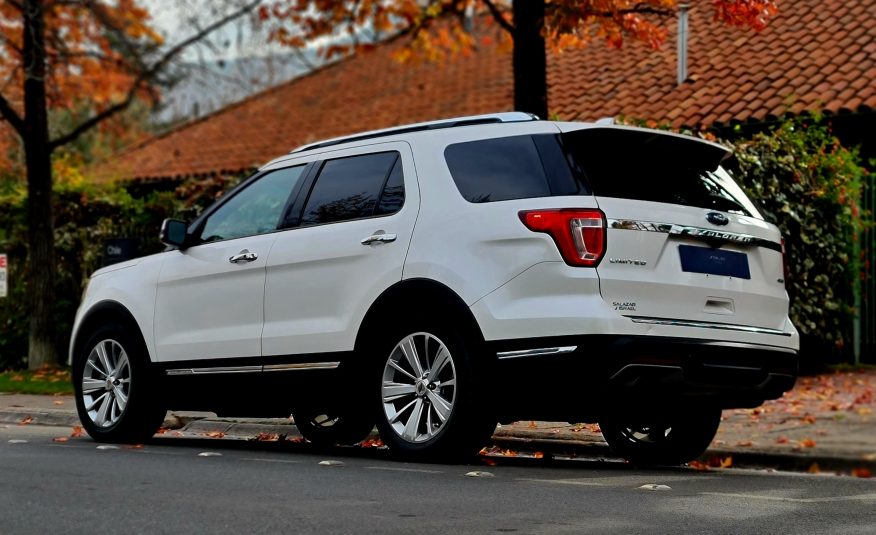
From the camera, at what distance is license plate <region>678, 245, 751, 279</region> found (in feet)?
24.1

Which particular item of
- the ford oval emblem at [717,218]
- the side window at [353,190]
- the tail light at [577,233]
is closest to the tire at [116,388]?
the side window at [353,190]

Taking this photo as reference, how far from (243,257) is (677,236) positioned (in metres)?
3.00

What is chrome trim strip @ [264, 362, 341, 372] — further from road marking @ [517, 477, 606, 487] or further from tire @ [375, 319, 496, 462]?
road marking @ [517, 477, 606, 487]

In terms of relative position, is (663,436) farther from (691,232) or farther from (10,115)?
(10,115)

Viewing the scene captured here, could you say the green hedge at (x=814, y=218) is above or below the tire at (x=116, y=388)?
above

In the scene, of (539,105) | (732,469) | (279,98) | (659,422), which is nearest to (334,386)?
(659,422)

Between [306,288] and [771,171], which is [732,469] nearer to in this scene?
[306,288]

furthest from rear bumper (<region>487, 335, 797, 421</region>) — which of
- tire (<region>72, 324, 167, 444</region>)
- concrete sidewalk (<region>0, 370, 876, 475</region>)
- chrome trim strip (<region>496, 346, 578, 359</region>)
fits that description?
tire (<region>72, 324, 167, 444</region>)

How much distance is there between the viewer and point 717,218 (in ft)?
24.9

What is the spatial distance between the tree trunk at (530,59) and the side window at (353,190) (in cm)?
524

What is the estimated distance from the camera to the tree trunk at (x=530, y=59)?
1362cm

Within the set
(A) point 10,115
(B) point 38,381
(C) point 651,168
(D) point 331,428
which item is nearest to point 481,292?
(C) point 651,168

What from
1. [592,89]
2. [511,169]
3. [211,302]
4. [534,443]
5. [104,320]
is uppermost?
[592,89]

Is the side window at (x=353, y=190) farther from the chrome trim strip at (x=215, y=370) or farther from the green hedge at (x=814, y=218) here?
the green hedge at (x=814, y=218)
